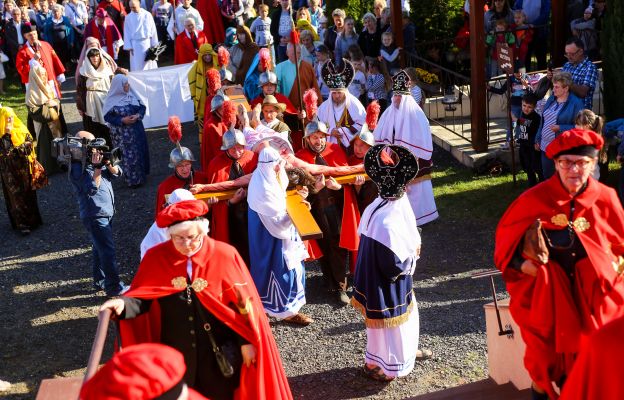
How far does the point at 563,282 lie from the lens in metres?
5.11

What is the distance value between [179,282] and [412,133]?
206 inches

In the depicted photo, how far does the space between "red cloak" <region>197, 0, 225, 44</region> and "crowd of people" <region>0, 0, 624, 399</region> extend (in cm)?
92

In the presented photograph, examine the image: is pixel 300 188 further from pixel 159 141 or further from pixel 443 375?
pixel 159 141

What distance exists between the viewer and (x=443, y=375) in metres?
7.11

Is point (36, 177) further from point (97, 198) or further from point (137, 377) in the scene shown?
point (137, 377)

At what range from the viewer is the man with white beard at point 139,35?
17.6 meters

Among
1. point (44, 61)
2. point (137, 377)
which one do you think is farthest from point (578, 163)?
point (44, 61)

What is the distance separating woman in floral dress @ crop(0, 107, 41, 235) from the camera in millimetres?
10812

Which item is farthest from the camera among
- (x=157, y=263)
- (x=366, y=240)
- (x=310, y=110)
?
(x=310, y=110)

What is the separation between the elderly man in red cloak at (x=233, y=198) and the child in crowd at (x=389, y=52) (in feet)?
19.4

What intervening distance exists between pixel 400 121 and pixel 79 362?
14.4ft

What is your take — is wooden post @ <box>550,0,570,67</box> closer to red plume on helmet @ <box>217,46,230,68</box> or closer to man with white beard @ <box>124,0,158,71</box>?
red plume on helmet @ <box>217,46,230,68</box>

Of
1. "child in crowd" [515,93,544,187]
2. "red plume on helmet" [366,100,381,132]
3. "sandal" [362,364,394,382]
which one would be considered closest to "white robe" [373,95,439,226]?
"red plume on helmet" [366,100,381,132]

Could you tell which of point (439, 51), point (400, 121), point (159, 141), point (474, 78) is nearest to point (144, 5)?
point (159, 141)
